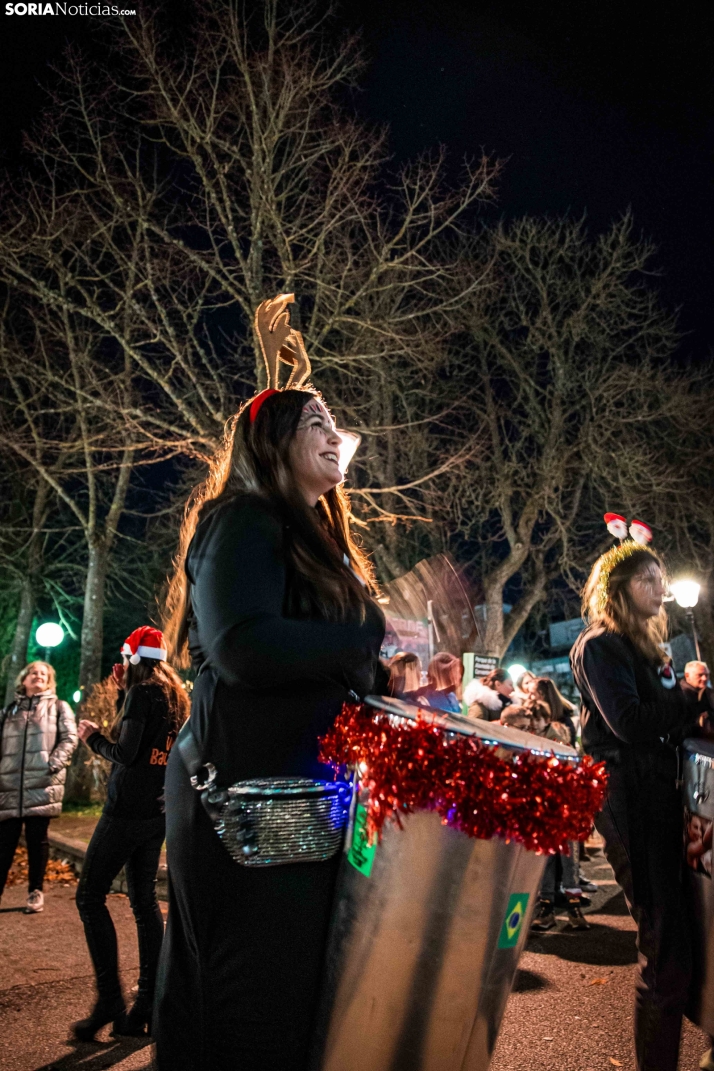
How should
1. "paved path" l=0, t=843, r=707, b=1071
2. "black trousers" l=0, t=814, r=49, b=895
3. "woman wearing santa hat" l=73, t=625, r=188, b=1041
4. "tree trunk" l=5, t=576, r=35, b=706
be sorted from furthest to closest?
1. "tree trunk" l=5, t=576, r=35, b=706
2. "black trousers" l=0, t=814, r=49, b=895
3. "woman wearing santa hat" l=73, t=625, r=188, b=1041
4. "paved path" l=0, t=843, r=707, b=1071

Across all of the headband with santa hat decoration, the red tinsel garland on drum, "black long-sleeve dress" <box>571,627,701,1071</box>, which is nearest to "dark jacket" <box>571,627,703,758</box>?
"black long-sleeve dress" <box>571,627,701,1071</box>

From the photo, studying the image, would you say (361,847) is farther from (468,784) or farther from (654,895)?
(654,895)

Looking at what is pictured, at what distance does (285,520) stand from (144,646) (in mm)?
3188

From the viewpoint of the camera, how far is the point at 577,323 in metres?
21.0

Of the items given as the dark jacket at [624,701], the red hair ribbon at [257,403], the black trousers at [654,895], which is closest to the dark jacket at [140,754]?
the dark jacket at [624,701]

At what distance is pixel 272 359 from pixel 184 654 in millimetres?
1079

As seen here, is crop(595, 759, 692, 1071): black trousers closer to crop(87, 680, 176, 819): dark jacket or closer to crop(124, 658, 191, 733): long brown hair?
crop(87, 680, 176, 819): dark jacket

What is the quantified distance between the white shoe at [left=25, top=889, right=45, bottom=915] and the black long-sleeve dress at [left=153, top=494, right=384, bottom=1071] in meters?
5.95

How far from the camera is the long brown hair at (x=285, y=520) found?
1.71 meters

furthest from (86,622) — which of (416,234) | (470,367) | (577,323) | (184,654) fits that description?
(184,654)

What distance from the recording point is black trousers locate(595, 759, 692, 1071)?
2727mm

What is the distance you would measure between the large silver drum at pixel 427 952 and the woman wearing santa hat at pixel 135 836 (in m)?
2.97

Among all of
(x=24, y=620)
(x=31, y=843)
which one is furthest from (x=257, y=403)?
(x=24, y=620)

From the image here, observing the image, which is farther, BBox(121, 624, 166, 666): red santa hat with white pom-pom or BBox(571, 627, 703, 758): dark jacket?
BBox(121, 624, 166, 666): red santa hat with white pom-pom
